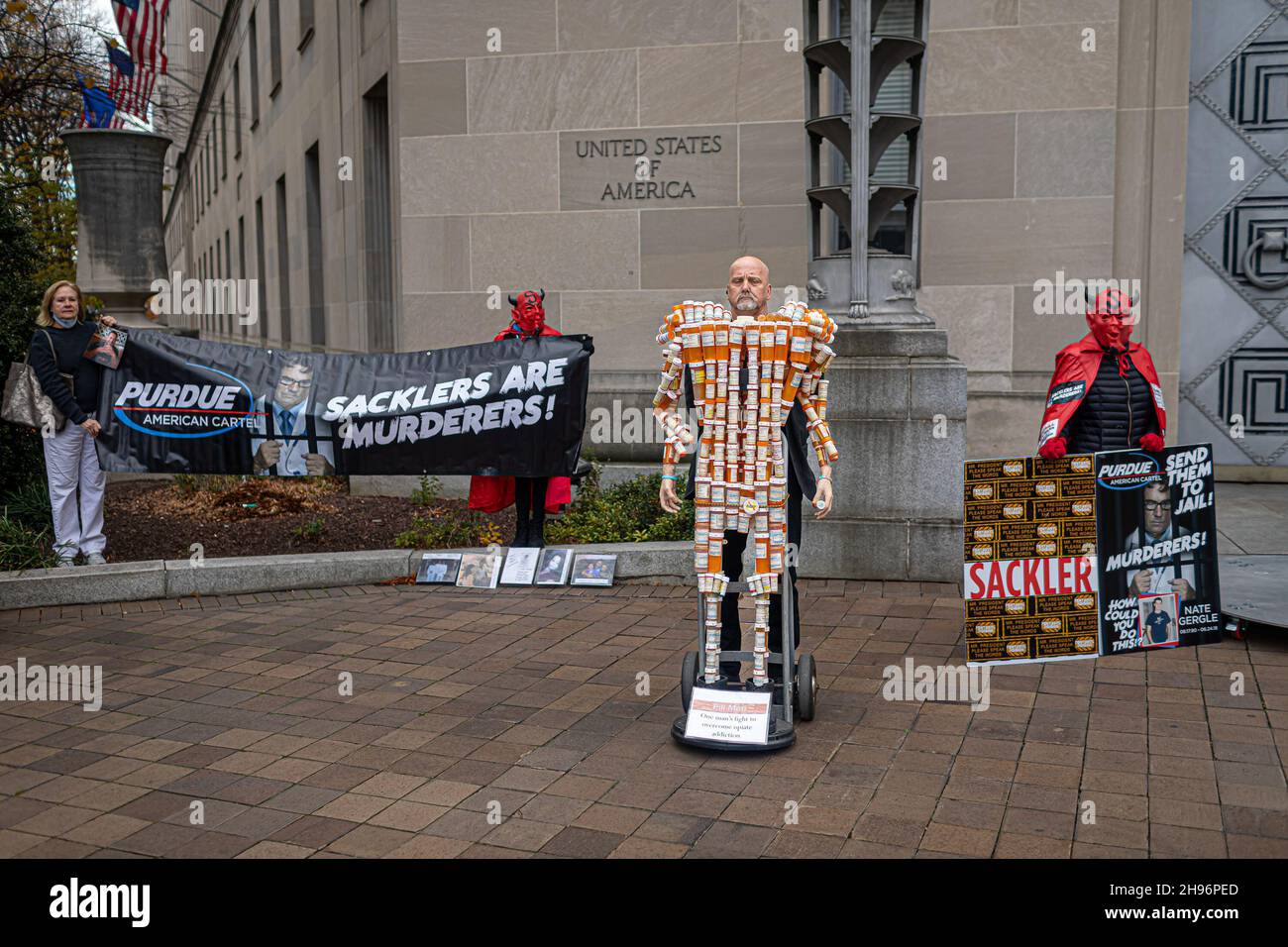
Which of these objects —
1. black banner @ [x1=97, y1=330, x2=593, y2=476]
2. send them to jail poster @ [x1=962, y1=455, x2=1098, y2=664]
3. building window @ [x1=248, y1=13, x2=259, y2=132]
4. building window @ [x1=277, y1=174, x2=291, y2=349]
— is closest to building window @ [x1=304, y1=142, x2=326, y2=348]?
building window @ [x1=277, y1=174, x2=291, y2=349]

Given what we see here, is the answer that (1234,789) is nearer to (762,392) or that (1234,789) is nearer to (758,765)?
(758,765)

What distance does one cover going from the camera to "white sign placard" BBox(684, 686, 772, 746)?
507 cm

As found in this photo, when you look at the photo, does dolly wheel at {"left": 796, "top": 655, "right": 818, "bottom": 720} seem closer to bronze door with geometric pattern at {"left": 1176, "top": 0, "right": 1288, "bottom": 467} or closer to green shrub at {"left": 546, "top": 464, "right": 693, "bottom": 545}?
green shrub at {"left": 546, "top": 464, "right": 693, "bottom": 545}

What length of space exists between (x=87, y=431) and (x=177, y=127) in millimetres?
10875

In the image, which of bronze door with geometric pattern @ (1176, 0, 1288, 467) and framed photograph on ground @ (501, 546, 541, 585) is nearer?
framed photograph on ground @ (501, 546, 541, 585)

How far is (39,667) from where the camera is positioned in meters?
6.48

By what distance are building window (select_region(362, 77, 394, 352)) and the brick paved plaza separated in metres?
7.95

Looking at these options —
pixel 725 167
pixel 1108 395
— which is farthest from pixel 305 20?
pixel 1108 395

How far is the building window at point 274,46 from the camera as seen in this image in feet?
66.4

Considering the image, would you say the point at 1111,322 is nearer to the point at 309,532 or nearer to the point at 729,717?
the point at 729,717

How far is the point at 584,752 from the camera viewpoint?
517 cm

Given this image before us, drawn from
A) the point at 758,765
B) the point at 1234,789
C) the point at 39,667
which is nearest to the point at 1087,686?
the point at 1234,789
